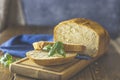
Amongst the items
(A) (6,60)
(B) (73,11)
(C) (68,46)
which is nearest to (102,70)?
(C) (68,46)

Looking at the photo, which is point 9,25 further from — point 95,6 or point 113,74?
point 113,74

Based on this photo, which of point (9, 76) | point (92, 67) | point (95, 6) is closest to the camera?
point (9, 76)

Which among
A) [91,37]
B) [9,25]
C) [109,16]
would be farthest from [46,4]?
[91,37]

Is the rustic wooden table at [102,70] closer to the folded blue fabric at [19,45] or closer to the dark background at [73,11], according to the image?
the folded blue fabric at [19,45]

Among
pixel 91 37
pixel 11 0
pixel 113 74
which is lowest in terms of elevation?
pixel 113 74

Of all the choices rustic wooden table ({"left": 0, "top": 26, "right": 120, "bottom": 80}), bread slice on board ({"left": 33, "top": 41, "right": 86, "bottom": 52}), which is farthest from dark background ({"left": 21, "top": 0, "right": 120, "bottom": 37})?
bread slice on board ({"left": 33, "top": 41, "right": 86, "bottom": 52})

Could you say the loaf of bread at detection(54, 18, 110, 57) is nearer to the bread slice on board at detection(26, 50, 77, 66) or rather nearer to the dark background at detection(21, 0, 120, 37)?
the bread slice on board at detection(26, 50, 77, 66)

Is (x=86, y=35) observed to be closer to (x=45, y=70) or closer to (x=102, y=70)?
(x=102, y=70)
